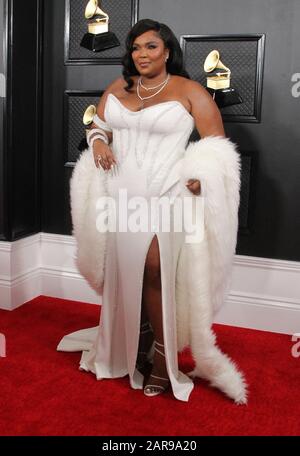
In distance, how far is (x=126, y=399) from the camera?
7.65 ft

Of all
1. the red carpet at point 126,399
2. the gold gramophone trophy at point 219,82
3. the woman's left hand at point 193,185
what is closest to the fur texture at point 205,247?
the woman's left hand at point 193,185

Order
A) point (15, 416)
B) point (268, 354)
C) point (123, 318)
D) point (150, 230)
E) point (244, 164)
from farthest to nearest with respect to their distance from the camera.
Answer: point (244, 164) < point (268, 354) < point (123, 318) < point (150, 230) < point (15, 416)

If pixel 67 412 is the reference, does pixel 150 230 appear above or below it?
above

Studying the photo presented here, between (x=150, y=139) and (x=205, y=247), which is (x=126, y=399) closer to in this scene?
(x=205, y=247)

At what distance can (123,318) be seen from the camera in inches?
98.1

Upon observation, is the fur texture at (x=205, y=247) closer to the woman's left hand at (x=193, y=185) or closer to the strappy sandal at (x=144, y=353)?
the woman's left hand at (x=193, y=185)

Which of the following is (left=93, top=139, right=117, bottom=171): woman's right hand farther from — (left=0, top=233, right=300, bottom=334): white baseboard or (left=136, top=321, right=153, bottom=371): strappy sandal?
(left=0, top=233, right=300, bottom=334): white baseboard

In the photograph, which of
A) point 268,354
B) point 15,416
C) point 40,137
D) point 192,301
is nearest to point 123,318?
point 192,301

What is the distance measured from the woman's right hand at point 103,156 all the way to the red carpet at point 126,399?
0.98 metres

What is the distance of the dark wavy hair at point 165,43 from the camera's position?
224cm

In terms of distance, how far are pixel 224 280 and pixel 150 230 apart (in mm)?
396

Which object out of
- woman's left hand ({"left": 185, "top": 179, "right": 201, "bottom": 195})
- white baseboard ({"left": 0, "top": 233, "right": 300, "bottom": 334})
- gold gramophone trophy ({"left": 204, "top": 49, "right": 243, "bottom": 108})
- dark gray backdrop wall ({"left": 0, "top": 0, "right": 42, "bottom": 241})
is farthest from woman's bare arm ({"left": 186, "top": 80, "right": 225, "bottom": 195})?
dark gray backdrop wall ({"left": 0, "top": 0, "right": 42, "bottom": 241})

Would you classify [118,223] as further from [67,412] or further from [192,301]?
[67,412]

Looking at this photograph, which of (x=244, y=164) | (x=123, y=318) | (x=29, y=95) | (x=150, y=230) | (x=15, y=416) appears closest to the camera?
(x=15, y=416)
